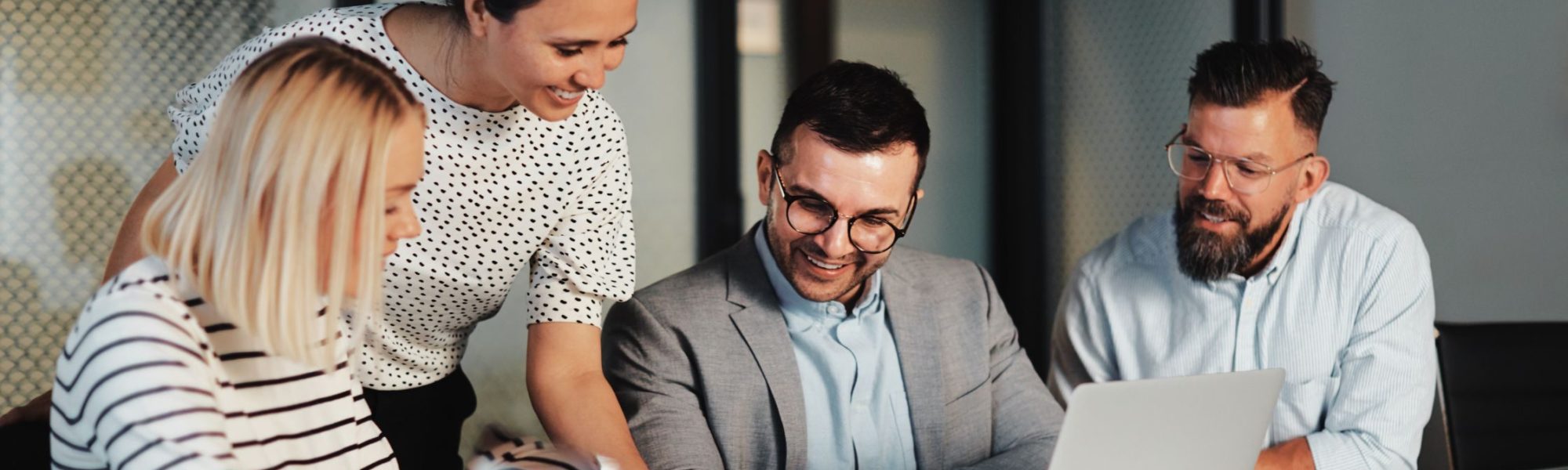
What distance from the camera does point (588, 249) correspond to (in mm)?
1710

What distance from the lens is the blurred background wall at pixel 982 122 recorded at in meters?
2.49

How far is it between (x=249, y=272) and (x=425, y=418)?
32.9 inches

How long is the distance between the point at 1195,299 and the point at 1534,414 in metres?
0.61

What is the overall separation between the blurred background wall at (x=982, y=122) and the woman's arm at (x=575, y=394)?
133 centimetres

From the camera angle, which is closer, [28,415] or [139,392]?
[139,392]

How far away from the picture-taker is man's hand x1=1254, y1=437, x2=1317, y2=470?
6.55 feet

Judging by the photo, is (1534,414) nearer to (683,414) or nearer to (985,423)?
(985,423)

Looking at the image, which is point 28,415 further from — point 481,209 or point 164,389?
point 481,209

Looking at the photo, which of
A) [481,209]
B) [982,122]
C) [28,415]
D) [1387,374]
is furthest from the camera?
[982,122]

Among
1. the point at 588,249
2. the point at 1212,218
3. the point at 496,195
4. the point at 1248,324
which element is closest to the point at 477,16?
the point at 496,195

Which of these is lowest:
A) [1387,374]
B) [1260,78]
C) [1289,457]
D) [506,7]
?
[1289,457]

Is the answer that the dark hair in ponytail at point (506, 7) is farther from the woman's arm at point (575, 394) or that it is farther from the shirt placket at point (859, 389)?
the shirt placket at point (859, 389)

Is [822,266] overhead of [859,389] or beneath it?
overhead

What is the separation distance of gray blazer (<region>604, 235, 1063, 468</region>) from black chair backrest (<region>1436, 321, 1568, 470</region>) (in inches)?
28.8
